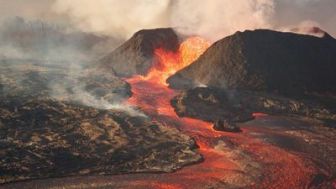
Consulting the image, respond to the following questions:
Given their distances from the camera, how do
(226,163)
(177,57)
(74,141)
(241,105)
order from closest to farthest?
(226,163), (74,141), (241,105), (177,57)

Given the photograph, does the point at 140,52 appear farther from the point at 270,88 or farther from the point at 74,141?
the point at 74,141

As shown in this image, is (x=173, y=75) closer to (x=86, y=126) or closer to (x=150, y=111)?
(x=150, y=111)

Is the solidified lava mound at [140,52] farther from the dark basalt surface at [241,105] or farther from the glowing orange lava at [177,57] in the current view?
the dark basalt surface at [241,105]

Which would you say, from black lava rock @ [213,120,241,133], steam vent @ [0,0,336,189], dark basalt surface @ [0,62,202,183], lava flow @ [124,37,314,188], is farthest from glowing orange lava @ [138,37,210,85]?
black lava rock @ [213,120,241,133]

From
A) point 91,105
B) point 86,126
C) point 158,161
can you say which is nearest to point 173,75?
point 91,105

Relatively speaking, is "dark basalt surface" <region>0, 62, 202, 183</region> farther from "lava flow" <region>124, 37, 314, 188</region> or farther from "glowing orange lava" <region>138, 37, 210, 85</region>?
"glowing orange lava" <region>138, 37, 210, 85</region>

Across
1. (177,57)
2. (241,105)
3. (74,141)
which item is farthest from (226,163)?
(177,57)

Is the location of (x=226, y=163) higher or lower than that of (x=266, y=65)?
lower
